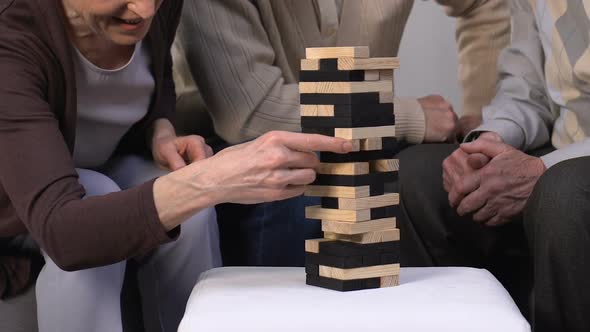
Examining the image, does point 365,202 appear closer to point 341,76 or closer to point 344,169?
point 344,169

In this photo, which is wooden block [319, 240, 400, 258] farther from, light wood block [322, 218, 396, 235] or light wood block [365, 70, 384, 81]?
light wood block [365, 70, 384, 81]

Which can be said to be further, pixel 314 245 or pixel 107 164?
pixel 107 164

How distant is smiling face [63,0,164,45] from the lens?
1.66m

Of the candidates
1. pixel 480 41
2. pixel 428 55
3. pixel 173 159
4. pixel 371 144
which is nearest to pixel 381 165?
pixel 371 144

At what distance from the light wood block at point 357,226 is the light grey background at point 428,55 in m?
1.94

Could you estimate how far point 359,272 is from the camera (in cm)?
157

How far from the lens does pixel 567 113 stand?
2.16 meters

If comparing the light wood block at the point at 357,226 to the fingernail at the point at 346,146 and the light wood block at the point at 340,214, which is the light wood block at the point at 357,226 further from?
the fingernail at the point at 346,146

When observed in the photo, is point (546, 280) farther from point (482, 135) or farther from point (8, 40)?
point (8, 40)

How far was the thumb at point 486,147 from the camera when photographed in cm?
208

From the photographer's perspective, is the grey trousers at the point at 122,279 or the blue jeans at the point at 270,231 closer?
the grey trousers at the point at 122,279

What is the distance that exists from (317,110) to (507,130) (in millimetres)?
794

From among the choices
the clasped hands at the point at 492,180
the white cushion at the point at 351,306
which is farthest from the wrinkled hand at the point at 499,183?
Answer: the white cushion at the point at 351,306

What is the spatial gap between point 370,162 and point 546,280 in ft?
1.50
